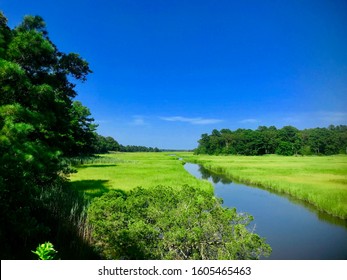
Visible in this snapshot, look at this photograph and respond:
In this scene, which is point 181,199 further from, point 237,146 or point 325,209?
point 237,146

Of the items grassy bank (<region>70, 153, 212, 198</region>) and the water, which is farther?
grassy bank (<region>70, 153, 212, 198</region>)

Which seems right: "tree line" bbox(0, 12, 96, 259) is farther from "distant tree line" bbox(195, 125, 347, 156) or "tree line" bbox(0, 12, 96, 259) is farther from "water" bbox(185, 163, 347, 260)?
"distant tree line" bbox(195, 125, 347, 156)

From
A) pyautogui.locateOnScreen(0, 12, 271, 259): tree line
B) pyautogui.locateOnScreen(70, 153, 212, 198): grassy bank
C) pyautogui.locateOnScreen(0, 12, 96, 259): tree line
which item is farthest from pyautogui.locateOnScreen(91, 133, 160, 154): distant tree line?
pyautogui.locateOnScreen(0, 12, 271, 259): tree line

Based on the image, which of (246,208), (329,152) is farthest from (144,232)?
(329,152)

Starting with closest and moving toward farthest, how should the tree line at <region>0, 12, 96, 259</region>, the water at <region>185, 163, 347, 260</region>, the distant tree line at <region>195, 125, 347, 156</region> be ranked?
1. the tree line at <region>0, 12, 96, 259</region>
2. the water at <region>185, 163, 347, 260</region>
3. the distant tree line at <region>195, 125, 347, 156</region>

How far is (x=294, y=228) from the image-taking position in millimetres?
12102

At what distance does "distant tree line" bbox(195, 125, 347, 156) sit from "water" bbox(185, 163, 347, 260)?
56.4m

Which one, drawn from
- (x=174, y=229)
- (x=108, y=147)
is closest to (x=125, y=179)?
(x=174, y=229)

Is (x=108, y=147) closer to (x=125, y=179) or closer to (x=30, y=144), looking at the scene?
(x=125, y=179)

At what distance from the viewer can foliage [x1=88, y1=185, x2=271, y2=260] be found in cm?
618

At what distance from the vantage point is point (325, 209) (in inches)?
583

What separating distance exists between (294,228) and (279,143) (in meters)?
89.8
